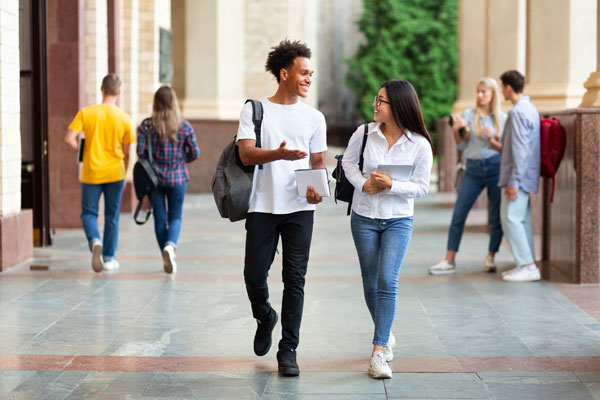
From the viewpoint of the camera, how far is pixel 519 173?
9.30 m

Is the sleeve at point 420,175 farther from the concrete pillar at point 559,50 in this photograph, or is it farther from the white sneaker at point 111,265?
the concrete pillar at point 559,50

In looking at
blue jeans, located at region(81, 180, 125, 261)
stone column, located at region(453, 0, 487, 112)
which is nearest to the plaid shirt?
blue jeans, located at region(81, 180, 125, 261)

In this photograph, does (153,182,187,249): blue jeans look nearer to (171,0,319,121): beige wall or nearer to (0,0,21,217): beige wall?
(0,0,21,217): beige wall

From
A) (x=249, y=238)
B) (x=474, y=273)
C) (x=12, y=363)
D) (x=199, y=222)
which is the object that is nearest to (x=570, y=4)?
(x=474, y=273)

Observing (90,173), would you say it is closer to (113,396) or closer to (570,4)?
(113,396)

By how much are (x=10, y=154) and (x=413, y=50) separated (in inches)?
1367

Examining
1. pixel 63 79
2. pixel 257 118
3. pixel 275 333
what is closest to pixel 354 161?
pixel 257 118

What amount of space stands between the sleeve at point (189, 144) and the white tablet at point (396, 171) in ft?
13.1

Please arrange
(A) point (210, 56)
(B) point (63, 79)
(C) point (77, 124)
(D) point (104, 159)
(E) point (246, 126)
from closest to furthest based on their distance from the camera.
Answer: (E) point (246, 126)
(D) point (104, 159)
(C) point (77, 124)
(B) point (63, 79)
(A) point (210, 56)

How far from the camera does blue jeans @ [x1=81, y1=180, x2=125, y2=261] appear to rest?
9.95 m

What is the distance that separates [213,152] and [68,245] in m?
8.97

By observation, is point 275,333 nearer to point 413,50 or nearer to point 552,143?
point 552,143

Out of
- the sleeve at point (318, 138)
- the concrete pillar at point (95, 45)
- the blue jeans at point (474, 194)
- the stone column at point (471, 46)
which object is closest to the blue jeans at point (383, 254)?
the sleeve at point (318, 138)

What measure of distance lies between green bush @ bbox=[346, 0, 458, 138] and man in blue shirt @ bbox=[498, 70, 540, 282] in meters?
33.2
